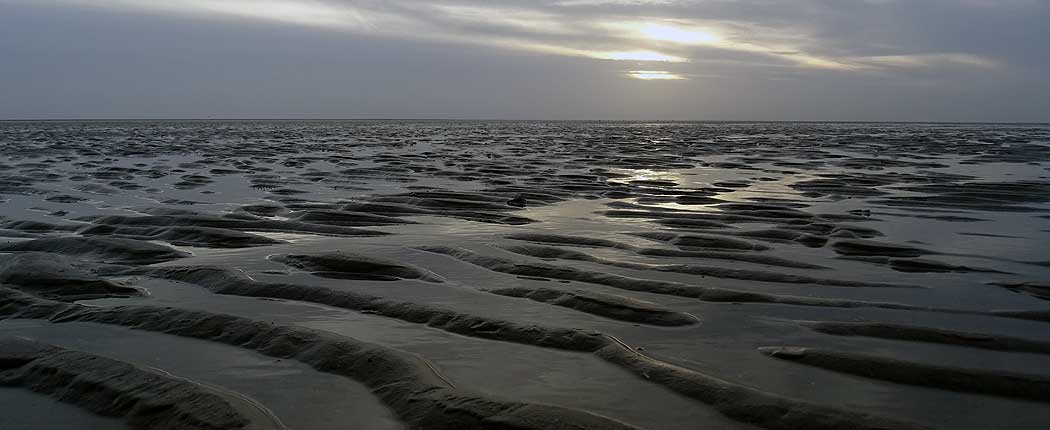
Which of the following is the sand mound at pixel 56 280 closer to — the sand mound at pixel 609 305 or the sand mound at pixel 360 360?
the sand mound at pixel 360 360

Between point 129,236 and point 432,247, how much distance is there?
4.36 metres

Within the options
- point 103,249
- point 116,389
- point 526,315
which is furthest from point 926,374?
point 103,249

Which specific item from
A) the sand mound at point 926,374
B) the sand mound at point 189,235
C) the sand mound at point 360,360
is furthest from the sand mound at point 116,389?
the sand mound at point 189,235

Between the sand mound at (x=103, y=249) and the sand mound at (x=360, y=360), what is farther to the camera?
the sand mound at (x=103, y=249)

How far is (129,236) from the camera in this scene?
988 cm

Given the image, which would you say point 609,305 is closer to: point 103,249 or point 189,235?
point 103,249

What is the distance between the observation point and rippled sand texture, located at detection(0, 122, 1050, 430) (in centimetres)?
395

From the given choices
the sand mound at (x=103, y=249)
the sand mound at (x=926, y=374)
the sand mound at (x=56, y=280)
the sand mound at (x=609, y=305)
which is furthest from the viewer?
the sand mound at (x=103, y=249)

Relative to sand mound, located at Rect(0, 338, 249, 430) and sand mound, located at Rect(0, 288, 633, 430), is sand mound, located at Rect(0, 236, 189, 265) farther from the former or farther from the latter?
sand mound, located at Rect(0, 338, 249, 430)

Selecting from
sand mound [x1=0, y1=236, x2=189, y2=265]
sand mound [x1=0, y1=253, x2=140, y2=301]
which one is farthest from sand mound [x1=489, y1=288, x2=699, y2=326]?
sand mound [x1=0, y1=236, x2=189, y2=265]

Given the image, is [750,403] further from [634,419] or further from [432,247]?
[432,247]

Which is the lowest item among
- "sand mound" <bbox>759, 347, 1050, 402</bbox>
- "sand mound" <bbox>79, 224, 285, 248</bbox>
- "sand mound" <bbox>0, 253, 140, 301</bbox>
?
"sand mound" <bbox>79, 224, 285, 248</bbox>

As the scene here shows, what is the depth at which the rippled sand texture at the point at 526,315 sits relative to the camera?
12.9 ft

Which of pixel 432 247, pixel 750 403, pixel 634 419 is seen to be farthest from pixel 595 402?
pixel 432 247
